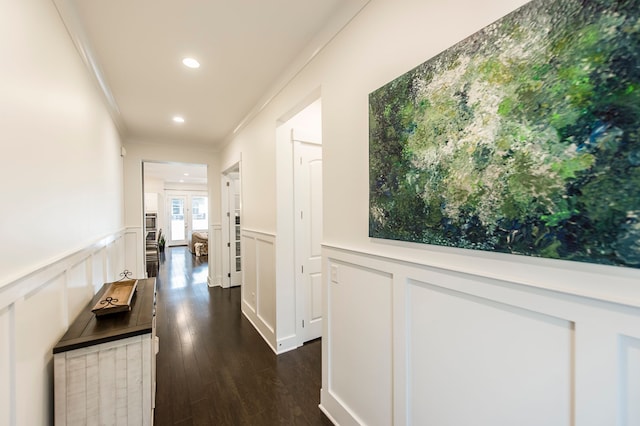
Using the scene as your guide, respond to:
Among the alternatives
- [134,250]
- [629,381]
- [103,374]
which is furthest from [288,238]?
[134,250]

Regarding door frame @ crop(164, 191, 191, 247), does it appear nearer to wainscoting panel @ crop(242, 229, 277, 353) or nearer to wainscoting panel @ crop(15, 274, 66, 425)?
wainscoting panel @ crop(242, 229, 277, 353)

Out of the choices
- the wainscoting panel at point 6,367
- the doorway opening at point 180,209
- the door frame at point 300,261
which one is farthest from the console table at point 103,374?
the doorway opening at point 180,209

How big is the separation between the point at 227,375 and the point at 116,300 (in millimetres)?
1148

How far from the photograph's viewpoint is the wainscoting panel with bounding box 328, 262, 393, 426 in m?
1.40

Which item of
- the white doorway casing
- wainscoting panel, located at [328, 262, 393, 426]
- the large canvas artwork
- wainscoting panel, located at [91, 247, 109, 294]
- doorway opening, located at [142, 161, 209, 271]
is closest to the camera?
the large canvas artwork

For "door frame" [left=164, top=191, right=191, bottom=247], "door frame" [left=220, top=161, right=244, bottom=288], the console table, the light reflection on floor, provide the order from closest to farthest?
the console table < "door frame" [left=220, top=161, right=244, bottom=288] < the light reflection on floor < "door frame" [left=164, top=191, right=191, bottom=247]

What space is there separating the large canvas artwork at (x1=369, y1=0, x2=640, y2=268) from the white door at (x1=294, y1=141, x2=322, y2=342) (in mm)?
1694

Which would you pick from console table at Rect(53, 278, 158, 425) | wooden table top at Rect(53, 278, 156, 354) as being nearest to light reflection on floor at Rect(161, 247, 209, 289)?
wooden table top at Rect(53, 278, 156, 354)

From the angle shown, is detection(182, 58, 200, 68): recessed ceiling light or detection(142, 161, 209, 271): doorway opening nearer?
detection(182, 58, 200, 68): recessed ceiling light

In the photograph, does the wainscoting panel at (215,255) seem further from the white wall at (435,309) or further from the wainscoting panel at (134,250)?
the white wall at (435,309)

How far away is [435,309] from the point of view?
1.15 meters

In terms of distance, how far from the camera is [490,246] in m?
0.92

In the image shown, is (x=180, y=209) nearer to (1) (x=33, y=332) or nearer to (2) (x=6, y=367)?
(1) (x=33, y=332)

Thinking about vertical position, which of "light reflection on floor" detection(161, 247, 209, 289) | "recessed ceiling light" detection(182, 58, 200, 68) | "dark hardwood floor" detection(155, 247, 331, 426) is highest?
"recessed ceiling light" detection(182, 58, 200, 68)
